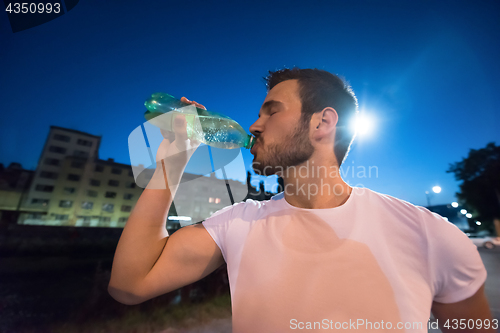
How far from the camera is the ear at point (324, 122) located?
0.96 m

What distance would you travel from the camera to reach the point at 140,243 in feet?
2.39

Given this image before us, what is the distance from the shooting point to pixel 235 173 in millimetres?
1565

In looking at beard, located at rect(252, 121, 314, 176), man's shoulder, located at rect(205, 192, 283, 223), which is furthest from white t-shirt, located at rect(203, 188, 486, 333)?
beard, located at rect(252, 121, 314, 176)

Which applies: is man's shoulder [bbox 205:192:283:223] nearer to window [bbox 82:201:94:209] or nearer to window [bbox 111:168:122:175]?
window [bbox 82:201:94:209]

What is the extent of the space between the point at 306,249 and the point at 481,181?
13310mm

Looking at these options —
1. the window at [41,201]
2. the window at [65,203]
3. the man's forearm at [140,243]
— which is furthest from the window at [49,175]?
the man's forearm at [140,243]

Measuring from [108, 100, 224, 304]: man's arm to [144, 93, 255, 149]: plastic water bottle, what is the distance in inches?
5.0

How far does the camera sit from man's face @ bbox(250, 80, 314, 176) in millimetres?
879

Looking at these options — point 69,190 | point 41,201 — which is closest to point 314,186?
point 69,190

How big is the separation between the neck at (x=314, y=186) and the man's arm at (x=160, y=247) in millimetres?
454

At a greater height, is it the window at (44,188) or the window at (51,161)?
the window at (51,161)

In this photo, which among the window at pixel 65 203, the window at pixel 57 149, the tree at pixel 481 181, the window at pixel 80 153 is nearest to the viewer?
the tree at pixel 481 181

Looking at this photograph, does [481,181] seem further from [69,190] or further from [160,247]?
[69,190]

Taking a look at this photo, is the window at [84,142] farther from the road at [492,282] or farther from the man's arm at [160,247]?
the road at [492,282]
